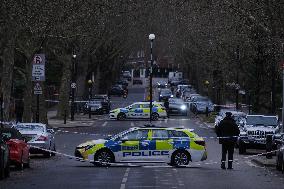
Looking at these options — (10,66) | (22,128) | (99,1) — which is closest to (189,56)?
(99,1)

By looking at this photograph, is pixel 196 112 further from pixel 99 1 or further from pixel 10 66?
pixel 10 66

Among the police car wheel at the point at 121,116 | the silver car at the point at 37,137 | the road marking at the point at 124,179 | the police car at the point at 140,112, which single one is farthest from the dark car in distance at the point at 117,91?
the road marking at the point at 124,179

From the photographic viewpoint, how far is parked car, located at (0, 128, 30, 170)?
2839cm

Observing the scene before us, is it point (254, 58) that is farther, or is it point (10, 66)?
point (254, 58)

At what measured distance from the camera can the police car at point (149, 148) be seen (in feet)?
102

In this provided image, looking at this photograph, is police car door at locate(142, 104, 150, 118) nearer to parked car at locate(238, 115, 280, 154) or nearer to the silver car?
parked car at locate(238, 115, 280, 154)

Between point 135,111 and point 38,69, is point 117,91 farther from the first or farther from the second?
point 38,69

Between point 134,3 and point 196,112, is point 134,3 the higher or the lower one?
the higher one

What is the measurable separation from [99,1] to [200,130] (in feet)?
37.5

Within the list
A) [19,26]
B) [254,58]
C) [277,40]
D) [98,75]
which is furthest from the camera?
[98,75]

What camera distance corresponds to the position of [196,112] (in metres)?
84.8

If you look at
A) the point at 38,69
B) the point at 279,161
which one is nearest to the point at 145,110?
the point at 38,69

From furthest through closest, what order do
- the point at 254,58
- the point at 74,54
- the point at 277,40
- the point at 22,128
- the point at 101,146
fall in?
the point at 74,54 → the point at 254,58 → the point at 277,40 → the point at 22,128 → the point at 101,146

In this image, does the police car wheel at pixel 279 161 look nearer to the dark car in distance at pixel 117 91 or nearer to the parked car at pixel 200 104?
the parked car at pixel 200 104
